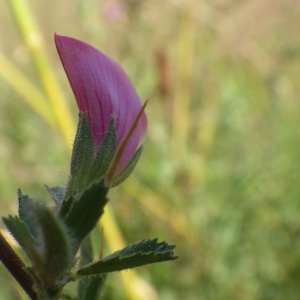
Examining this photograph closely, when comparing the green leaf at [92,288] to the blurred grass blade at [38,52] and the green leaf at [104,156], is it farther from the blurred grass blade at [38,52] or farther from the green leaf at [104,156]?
the blurred grass blade at [38,52]

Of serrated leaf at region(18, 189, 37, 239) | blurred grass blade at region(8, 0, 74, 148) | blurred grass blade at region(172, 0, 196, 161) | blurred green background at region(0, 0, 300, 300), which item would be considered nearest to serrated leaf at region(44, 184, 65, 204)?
serrated leaf at region(18, 189, 37, 239)

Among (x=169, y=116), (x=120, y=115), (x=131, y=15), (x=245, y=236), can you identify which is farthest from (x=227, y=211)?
(x=120, y=115)

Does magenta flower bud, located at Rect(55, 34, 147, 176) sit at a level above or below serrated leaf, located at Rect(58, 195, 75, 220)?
above

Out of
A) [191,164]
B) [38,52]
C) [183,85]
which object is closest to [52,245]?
[38,52]

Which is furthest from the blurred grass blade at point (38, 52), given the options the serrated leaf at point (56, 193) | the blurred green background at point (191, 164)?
the serrated leaf at point (56, 193)

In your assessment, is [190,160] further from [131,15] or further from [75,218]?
[75,218]

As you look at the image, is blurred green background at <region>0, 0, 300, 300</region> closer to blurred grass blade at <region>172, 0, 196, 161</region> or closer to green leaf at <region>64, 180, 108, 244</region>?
blurred grass blade at <region>172, 0, 196, 161</region>
